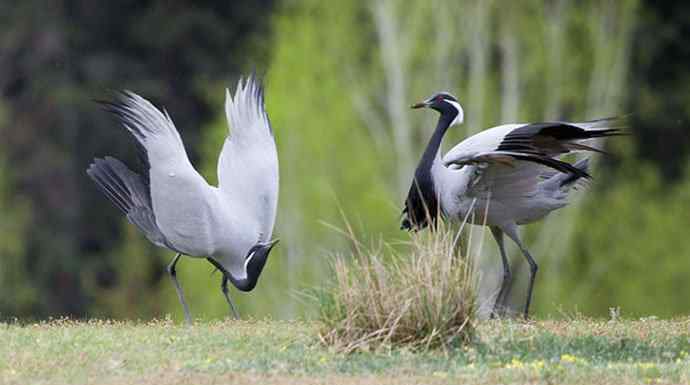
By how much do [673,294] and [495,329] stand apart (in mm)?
16467

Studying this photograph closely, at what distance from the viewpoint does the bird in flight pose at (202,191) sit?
13781 mm

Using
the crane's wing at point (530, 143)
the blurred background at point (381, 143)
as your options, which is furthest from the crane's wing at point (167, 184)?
the blurred background at point (381, 143)

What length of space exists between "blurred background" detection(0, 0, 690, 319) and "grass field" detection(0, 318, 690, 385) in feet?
39.5

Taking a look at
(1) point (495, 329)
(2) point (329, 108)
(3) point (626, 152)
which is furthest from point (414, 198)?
(3) point (626, 152)

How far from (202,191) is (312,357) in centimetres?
309

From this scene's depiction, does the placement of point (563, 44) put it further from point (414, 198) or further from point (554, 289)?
point (414, 198)

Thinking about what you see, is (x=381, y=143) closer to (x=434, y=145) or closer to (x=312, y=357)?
(x=434, y=145)

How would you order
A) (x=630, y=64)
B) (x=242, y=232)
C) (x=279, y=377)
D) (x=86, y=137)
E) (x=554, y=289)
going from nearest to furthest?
(x=279, y=377), (x=242, y=232), (x=554, y=289), (x=630, y=64), (x=86, y=137)

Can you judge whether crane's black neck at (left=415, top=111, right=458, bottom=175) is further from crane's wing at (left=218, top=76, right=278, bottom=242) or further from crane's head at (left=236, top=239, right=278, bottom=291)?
crane's head at (left=236, top=239, right=278, bottom=291)

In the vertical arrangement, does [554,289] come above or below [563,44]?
below

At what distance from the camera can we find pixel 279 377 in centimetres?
1047

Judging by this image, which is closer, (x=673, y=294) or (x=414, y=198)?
(x=414, y=198)

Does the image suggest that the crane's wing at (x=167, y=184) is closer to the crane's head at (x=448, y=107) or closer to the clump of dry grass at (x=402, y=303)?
the crane's head at (x=448, y=107)

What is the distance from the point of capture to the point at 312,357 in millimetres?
11102
